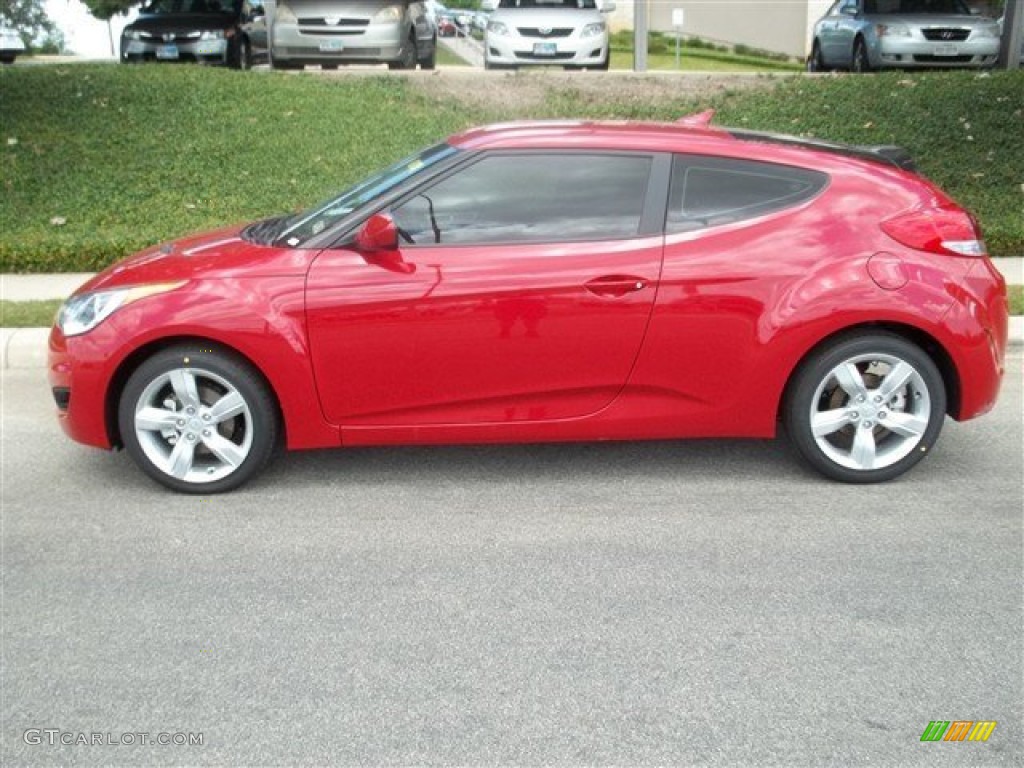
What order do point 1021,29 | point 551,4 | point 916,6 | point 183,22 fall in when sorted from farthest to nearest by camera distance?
point 551,4
point 183,22
point 916,6
point 1021,29

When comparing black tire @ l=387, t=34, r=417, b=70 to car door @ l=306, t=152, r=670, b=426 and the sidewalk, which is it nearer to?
the sidewalk

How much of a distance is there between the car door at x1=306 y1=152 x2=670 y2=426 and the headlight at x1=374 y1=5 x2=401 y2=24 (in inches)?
442

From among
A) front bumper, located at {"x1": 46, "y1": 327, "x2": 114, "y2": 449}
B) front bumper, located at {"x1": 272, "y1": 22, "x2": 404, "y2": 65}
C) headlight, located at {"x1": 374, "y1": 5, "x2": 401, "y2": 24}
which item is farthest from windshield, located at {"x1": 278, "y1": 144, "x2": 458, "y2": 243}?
headlight, located at {"x1": 374, "y1": 5, "x2": 401, "y2": 24}

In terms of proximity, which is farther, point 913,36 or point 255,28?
point 255,28

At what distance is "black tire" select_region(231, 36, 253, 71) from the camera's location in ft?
58.5

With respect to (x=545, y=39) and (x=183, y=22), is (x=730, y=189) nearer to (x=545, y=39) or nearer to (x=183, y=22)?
(x=545, y=39)

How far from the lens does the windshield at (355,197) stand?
5766 millimetres

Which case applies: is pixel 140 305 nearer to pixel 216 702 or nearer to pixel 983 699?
pixel 216 702

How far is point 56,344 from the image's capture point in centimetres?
577

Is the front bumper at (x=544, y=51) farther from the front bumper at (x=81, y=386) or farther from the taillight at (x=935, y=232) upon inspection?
the front bumper at (x=81, y=386)

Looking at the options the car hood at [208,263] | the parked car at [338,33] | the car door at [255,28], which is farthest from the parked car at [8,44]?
the car hood at [208,263]

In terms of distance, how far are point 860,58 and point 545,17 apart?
13.8 feet

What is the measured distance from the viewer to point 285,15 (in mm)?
16141

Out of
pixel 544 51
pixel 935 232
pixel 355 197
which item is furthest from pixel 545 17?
pixel 935 232
